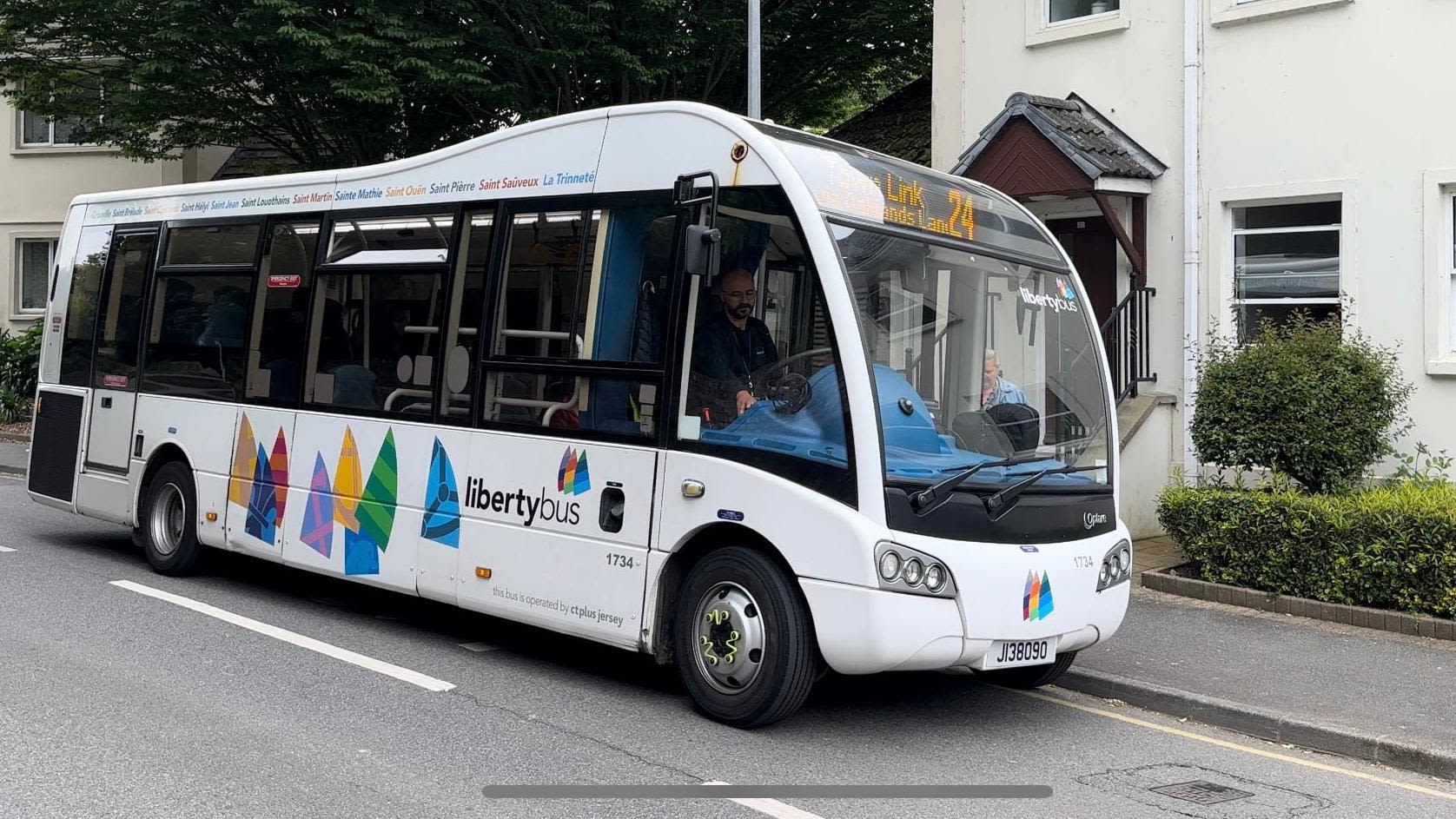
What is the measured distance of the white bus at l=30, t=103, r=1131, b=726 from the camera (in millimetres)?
6320

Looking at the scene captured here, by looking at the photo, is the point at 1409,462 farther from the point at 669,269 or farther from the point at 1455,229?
the point at 669,269

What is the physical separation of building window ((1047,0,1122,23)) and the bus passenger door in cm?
891

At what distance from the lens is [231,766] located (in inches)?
225

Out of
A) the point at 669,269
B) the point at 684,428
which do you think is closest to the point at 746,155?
A: the point at 669,269

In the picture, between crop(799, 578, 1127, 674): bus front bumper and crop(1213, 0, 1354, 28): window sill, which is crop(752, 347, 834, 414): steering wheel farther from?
crop(1213, 0, 1354, 28): window sill

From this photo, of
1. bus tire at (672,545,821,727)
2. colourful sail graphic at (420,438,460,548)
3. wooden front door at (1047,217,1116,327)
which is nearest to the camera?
bus tire at (672,545,821,727)

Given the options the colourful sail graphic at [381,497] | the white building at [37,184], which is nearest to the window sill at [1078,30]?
the colourful sail graphic at [381,497]

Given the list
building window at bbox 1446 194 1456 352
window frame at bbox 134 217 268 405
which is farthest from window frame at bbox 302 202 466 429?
building window at bbox 1446 194 1456 352

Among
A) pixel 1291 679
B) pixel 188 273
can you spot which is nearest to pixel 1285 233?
pixel 1291 679

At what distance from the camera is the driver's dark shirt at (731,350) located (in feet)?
21.8

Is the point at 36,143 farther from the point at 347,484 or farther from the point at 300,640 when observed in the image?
the point at 300,640

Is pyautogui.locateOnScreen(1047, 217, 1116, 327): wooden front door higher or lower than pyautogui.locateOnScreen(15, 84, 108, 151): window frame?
lower

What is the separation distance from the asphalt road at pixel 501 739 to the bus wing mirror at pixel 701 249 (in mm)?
2131

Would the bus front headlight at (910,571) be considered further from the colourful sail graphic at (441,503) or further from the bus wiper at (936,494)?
the colourful sail graphic at (441,503)
